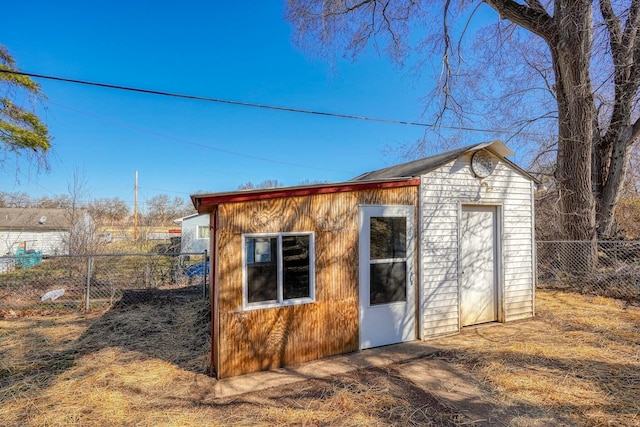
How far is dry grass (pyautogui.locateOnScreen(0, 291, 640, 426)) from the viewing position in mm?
2672

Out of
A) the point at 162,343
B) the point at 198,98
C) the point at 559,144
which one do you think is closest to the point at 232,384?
the point at 162,343

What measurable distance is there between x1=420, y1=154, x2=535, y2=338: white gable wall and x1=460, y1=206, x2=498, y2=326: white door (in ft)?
0.40

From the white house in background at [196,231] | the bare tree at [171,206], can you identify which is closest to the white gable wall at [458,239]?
the white house in background at [196,231]

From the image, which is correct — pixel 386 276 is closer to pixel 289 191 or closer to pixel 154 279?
pixel 289 191

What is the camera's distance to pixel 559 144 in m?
8.23

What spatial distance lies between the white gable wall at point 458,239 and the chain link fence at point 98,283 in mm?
4986

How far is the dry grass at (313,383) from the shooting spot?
267cm

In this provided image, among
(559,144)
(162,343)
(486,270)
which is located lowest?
(162,343)

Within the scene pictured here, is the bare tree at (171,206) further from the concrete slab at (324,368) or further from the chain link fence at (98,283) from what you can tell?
the concrete slab at (324,368)

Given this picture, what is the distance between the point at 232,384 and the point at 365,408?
1.49m

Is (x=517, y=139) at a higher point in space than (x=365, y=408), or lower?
higher

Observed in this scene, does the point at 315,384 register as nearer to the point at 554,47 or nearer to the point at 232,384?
the point at 232,384

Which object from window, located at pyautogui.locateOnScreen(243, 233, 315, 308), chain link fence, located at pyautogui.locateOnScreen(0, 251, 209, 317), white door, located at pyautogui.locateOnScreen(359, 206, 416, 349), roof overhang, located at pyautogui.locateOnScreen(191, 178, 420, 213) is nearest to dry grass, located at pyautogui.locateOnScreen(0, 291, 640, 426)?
white door, located at pyautogui.locateOnScreen(359, 206, 416, 349)

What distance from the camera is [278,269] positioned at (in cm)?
362
